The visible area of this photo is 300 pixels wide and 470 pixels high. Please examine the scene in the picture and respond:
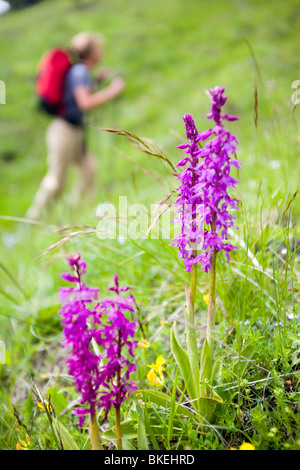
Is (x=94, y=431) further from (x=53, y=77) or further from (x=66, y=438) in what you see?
(x=53, y=77)

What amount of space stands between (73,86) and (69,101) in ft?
0.91

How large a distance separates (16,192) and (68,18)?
1117 cm

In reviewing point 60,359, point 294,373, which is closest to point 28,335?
point 60,359

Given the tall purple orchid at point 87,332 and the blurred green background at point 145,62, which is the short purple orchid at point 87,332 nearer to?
the tall purple orchid at point 87,332

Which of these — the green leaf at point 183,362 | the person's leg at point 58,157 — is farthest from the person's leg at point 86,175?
the green leaf at point 183,362

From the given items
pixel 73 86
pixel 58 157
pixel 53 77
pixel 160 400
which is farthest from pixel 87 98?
pixel 160 400

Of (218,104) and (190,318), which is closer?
(218,104)

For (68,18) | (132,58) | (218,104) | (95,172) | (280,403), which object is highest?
(68,18)

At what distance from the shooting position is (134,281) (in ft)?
8.59

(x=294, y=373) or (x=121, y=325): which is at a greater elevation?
Answer: (x=121, y=325)

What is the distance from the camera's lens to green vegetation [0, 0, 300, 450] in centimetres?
148

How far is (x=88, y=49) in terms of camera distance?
5.73 metres

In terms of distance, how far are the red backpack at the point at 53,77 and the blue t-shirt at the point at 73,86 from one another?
0.29 ft
